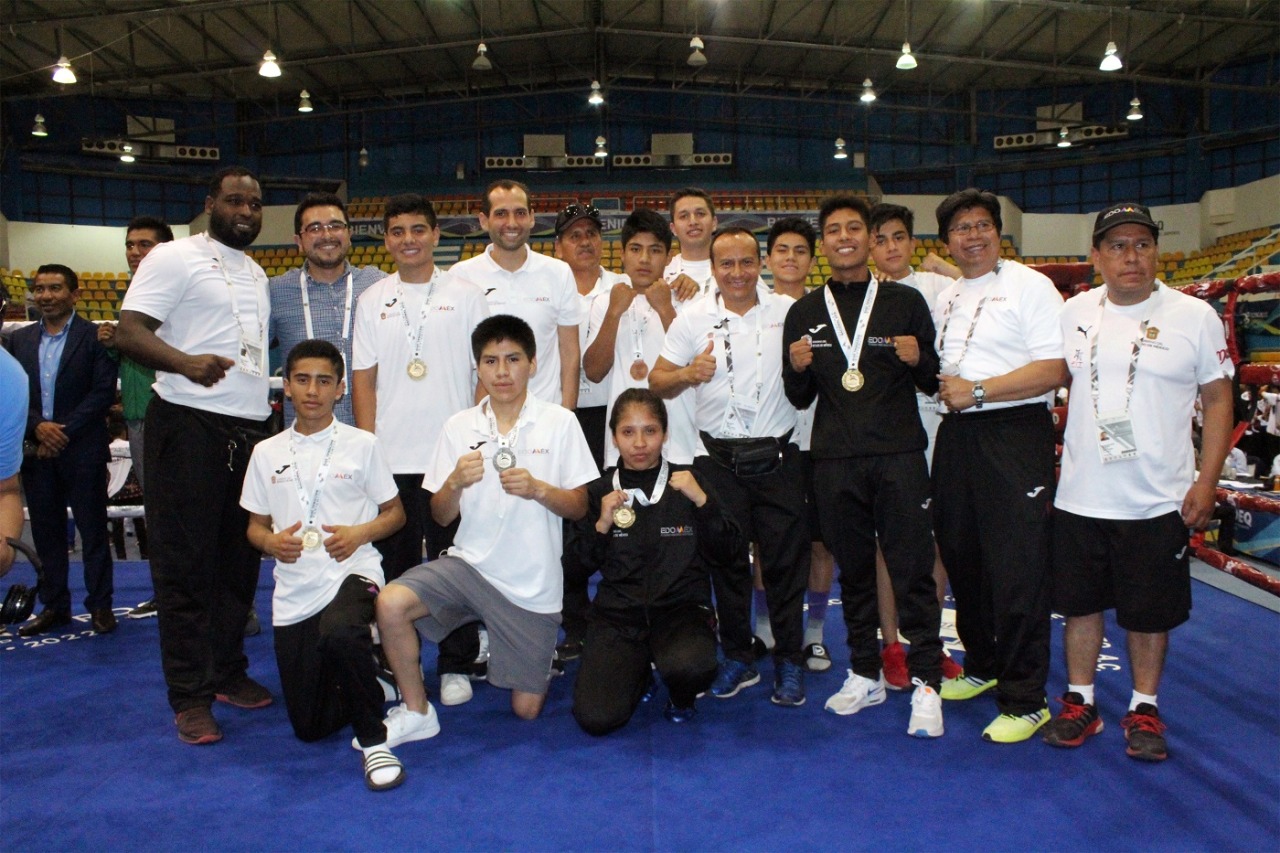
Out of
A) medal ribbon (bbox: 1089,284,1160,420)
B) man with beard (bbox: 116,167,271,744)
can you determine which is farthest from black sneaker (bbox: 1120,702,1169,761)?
man with beard (bbox: 116,167,271,744)

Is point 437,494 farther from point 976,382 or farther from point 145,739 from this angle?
point 976,382

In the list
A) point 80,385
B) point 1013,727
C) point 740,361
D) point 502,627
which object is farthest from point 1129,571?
point 80,385

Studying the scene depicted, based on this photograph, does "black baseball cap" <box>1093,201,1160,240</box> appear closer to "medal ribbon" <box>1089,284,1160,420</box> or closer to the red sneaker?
"medal ribbon" <box>1089,284,1160,420</box>

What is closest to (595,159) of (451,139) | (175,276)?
(451,139)

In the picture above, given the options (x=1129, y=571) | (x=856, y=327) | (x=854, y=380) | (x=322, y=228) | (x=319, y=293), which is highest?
(x=322, y=228)

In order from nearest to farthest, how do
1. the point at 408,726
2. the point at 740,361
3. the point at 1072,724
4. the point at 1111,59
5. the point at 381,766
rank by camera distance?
1. the point at 381,766
2. the point at 1072,724
3. the point at 408,726
4. the point at 740,361
5. the point at 1111,59

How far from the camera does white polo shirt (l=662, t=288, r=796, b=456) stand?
385 centimetres

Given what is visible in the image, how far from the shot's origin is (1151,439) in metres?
3.15

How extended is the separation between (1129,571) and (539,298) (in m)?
2.79

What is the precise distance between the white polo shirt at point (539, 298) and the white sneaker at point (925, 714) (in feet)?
7.06

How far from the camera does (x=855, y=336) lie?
3.62 m

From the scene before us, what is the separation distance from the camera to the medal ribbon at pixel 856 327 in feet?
11.8

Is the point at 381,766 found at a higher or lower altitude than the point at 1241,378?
lower

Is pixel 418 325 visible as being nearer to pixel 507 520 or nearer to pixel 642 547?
pixel 507 520
